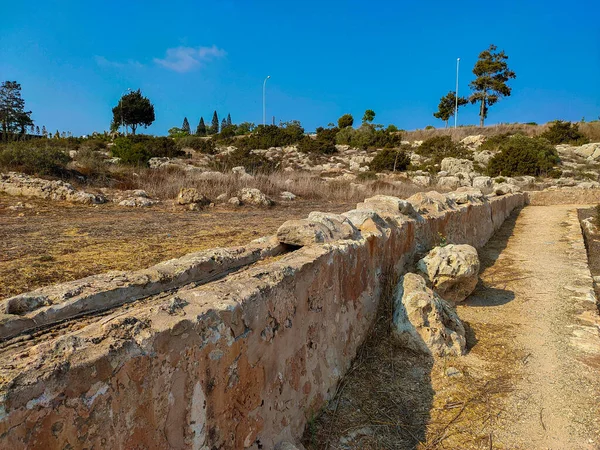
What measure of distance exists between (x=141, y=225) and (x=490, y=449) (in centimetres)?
548

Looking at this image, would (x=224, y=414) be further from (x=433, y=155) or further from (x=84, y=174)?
(x=433, y=155)

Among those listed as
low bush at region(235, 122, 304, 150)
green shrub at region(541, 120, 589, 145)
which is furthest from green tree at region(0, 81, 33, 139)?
green shrub at region(541, 120, 589, 145)

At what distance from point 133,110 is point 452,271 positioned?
42.6 meters

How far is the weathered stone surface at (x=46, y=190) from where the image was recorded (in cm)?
873

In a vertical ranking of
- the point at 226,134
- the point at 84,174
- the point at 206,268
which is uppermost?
the point at 226,134

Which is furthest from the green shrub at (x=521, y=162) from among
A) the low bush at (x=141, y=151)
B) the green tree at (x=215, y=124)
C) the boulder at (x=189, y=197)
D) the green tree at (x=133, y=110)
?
the green tree at (x=215, y=124)

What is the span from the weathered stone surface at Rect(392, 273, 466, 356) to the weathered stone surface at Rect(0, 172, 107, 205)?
7.88 m

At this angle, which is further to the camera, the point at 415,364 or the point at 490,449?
the point at 415,364

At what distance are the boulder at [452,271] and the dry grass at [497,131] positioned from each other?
106ft

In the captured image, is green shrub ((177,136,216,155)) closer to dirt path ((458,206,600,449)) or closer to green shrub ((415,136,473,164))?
green shrub ((415,136,473,164))

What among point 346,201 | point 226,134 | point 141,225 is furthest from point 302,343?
point 226,134

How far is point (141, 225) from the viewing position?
6.14 metres

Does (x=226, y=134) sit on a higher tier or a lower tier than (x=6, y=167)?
higher

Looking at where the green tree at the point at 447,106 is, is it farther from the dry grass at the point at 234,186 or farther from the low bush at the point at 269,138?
the dry grass at the point at 234,186
